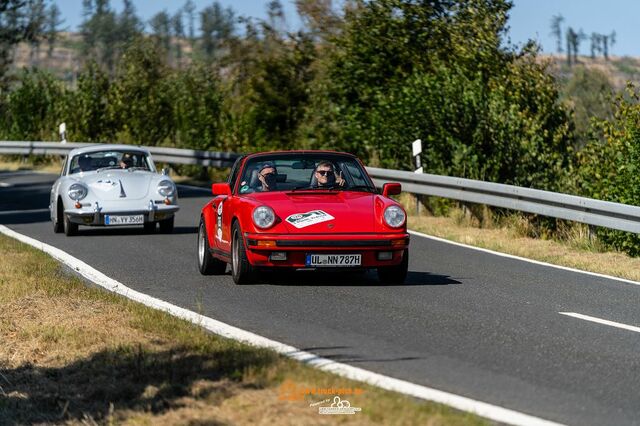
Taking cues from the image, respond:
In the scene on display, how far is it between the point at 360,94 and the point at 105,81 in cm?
1417

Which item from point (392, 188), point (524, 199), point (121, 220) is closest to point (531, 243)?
point (524, 199)

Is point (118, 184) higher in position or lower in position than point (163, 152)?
higher

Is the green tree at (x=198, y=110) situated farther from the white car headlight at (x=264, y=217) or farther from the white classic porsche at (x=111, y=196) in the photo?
the white car headlight at (x=264, y=217)

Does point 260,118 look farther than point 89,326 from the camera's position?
Yes

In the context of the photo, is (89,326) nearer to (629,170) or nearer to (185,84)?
(629,170)

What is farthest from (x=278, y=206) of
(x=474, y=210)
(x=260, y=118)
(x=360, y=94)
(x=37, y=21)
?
(x=37, y=21)

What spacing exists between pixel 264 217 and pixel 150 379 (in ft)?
15.5

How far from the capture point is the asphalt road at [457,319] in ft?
23.7

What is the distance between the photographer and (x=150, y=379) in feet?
24.0

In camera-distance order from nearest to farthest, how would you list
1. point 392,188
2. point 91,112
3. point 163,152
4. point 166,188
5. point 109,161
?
point 392,188 < point 166,188 < point 109,161 < point 163,152 < point 91,112

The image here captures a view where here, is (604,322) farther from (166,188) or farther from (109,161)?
(109,161)

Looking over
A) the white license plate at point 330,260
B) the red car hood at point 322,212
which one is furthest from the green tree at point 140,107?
the white license plate at point 330,260

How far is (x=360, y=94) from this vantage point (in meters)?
27.7

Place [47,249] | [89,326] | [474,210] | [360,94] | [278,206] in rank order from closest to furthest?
[89,326]
[278,206]
[47,249]
[474,210]
[360,94]
